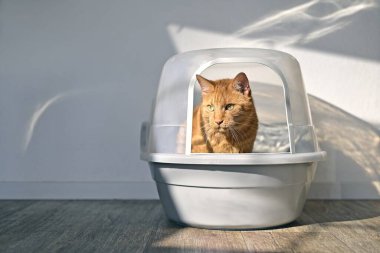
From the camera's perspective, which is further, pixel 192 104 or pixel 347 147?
pixel 347 147

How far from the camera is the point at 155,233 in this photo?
4.18 feet

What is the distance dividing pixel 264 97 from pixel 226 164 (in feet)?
1.51

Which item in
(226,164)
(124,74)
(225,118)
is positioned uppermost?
(124,74)

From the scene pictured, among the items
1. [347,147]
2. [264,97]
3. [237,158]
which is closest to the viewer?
[237,158]

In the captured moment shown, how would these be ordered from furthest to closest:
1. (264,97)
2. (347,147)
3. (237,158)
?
(347,147), (264,97), (237,158)

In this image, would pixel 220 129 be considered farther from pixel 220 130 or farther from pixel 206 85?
pixel 206 85

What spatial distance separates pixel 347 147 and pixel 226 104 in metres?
0.82

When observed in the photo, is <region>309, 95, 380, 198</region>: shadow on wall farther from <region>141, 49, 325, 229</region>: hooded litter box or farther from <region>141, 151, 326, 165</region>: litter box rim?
<region>141, 151, 326, 165</region>: litter box rim

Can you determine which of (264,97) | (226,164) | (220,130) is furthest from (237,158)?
(264,97)

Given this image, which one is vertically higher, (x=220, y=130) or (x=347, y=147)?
(x=220, y=130)

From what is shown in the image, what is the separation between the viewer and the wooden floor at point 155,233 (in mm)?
1120

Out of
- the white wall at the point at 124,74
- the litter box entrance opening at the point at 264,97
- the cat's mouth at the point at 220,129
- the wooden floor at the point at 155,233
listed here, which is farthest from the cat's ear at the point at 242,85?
the white wall at the point at 124,74

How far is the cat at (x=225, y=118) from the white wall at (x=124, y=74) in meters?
0.60

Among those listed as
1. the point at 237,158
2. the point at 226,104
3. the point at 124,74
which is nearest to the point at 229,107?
the point at 226,104
